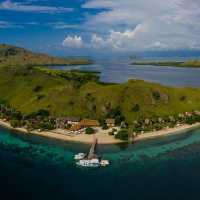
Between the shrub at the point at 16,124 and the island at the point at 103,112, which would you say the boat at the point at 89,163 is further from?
the shrub at the point at 16,124

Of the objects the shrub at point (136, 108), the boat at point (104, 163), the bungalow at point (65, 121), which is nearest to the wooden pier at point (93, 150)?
the boat at point (104, 163)

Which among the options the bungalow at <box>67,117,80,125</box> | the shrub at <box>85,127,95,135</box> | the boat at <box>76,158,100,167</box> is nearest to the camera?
the boat at <box>76,158,100,167</box>

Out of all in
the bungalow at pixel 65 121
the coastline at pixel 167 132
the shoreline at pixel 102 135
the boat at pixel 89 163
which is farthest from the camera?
the bungalow at pixel 65 121

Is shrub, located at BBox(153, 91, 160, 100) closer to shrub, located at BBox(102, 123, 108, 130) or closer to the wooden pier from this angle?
shrub, located at BBox(102, 123, 108, 130)

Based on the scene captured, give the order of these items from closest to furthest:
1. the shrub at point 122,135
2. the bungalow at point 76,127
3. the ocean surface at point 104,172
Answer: the ocean surface at point 104,172 < the shrub at point 122,135 < the bungalow at point 76,127

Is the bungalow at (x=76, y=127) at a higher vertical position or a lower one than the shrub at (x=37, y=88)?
lower

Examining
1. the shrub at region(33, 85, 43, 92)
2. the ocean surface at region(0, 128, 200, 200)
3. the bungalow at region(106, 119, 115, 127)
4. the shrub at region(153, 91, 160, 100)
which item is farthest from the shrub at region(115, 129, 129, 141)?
the shrub at region(33, 85, 43, 92)

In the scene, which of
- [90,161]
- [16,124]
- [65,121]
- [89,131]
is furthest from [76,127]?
[90,161]
